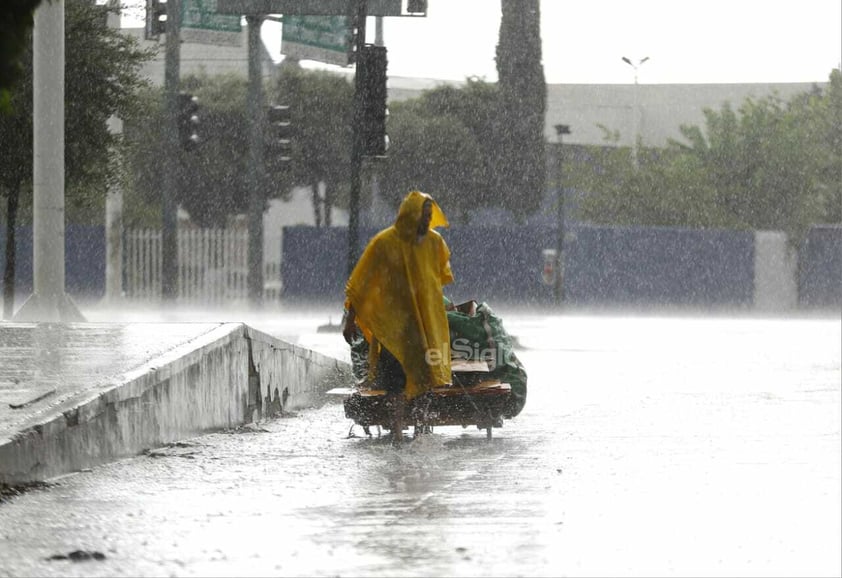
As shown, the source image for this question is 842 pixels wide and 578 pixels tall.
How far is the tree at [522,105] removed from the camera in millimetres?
50562

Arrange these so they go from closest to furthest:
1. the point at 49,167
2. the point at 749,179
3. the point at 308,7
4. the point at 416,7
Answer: the point at 49,167
the point at 416,7
the point at 308,7
the point at 749,179

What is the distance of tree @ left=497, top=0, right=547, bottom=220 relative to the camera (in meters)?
50.6

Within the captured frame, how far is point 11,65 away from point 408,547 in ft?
7.46

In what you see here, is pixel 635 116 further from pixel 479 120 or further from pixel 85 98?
pixel 85 98

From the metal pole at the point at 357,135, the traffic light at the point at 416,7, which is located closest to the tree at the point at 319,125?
the metal pole at the point at 357,135

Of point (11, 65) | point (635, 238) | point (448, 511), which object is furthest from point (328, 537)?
point (635, 238)

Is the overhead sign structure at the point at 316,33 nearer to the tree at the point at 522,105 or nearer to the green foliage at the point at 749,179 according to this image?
the tree at the point at 522,105

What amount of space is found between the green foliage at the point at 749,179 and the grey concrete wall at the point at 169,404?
41.7m

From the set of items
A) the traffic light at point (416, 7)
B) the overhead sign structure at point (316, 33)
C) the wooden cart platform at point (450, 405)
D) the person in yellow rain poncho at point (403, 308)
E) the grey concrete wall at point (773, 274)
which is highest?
the overhead sign structure at point (316, 33)

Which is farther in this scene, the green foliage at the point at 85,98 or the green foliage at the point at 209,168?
the green foliage at the point at 209,168

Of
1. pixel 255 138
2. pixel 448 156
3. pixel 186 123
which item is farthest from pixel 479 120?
pixel 186 123

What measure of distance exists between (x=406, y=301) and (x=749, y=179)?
46444 mm

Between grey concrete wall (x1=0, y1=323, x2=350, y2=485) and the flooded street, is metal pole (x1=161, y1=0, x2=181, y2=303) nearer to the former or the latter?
grey concrete wall (x1=0, y1=323, x2=350, y2=485)

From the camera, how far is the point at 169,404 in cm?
1013
